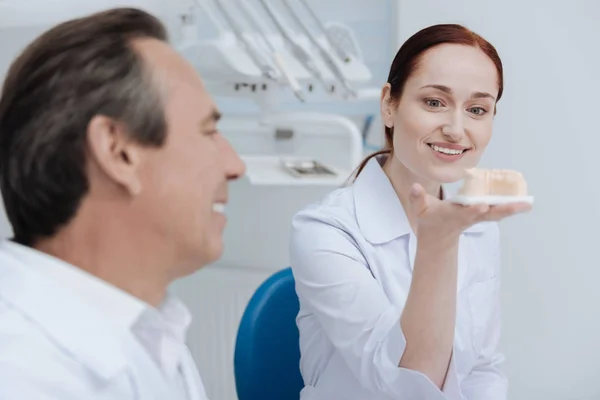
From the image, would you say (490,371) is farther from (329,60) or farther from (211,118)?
(329,60)

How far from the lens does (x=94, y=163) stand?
71cm

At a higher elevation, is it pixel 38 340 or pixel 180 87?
pixel 180 87

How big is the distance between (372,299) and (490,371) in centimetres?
36

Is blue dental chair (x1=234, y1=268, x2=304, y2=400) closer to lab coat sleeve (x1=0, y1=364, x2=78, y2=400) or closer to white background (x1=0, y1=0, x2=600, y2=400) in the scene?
lab coat sleeve (x1=0, y1=364, x2=78, y2=400)

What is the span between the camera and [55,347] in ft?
2.20

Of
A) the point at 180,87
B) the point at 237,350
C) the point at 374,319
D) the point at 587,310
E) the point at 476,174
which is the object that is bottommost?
the point at 587,310

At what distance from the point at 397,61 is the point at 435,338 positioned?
1.71 ft

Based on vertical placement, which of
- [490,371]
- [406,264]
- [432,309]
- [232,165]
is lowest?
[490,371]

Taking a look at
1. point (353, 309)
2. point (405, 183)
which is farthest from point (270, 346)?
point (405, 183)

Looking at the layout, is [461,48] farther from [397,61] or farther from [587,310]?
[587,310]

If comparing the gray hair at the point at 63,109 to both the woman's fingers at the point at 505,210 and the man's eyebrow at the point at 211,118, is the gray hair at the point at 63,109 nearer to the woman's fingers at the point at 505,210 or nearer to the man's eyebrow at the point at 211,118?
the man's eyebrow at the point at 211,118

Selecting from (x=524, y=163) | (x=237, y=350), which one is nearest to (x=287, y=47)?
(x=524, y=163)

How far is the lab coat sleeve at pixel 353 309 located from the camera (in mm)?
1028

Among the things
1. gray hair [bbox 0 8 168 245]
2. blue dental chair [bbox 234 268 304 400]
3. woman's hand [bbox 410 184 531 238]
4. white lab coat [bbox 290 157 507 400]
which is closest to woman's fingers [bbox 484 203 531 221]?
woman's hand [bbox 410 184 531 238]
